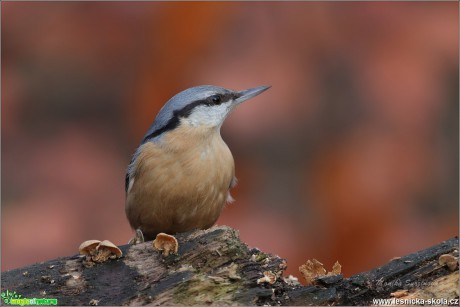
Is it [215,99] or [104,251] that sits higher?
[215,99]

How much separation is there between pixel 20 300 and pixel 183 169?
1.30m

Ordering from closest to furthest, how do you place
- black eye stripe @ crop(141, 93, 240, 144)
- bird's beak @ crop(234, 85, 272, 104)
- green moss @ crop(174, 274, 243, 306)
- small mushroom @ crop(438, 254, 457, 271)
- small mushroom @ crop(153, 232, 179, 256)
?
green moss @ crop(174, 274, 243, 306) → small mushroom @ crop(438, 254, 457, 271) → small mushroom @ crop(153, 232, 179, 256) → black eye stripe @ crop(141, 93, 240, 144) → bird's beak @ crop(234, 85, 272, 104)

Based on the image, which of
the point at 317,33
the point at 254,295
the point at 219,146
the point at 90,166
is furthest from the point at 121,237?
the point at 254,295

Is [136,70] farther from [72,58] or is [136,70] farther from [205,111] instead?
[205,111]

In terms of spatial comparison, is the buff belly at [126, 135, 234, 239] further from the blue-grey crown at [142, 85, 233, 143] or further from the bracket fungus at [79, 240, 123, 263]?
the bracket fungus at [79, 240, 123, 263]

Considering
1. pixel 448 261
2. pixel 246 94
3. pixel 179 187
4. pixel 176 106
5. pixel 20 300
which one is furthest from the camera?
pixel 246 94

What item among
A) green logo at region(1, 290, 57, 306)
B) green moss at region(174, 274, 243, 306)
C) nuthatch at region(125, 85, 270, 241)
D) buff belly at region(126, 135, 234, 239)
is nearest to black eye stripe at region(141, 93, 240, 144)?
nuthatch at region(125, 85, 270, 241)

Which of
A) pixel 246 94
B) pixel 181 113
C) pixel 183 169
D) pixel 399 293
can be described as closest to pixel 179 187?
pixel 183 169

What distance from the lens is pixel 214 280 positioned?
146 inches

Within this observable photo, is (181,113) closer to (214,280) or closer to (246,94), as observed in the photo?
(246,94)

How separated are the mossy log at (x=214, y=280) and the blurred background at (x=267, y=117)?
7.23 ft

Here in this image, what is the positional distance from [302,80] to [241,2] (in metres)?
0.89

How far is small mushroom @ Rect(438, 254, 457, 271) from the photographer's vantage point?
12.4ft

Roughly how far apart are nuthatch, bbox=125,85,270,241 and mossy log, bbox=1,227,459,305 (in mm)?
764
